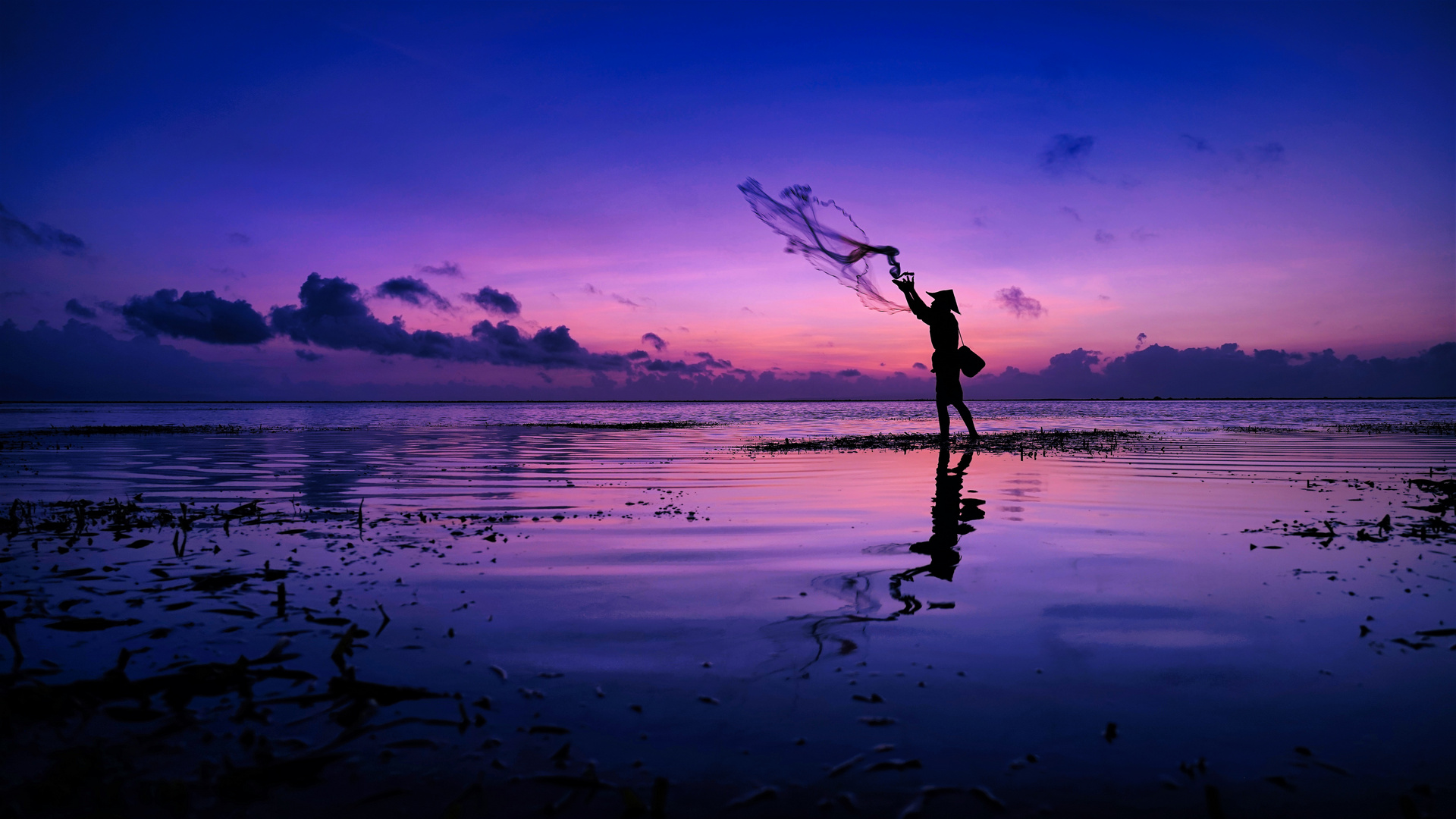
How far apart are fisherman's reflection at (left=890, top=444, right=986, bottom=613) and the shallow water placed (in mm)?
69

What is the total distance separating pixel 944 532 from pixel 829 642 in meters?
4.84

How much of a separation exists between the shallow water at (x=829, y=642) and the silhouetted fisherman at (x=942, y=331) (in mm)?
12270

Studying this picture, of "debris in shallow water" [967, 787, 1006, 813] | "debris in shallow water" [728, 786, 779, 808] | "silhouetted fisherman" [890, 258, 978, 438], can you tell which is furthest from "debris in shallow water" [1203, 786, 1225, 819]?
"silhouetted fisherman" [890, 258, 978, 438]

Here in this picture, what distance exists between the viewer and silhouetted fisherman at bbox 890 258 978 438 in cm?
2420

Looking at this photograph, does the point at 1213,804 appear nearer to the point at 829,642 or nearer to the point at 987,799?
the point at 987,799

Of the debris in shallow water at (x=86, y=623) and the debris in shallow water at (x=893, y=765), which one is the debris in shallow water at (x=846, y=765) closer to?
the debris in shallow water at (x=893, y=765)

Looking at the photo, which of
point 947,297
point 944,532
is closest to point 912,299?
point 947,297

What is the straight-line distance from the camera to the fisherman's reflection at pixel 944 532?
23.7 ft

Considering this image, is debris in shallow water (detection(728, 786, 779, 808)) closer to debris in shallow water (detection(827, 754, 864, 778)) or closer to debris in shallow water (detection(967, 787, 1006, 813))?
debris in shallow water (detection(827, 754, 864, 778))

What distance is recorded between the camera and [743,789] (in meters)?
3.47

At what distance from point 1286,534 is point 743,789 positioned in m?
9.63

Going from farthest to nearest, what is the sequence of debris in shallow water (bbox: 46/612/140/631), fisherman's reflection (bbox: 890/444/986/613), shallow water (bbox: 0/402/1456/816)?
1. fisherman's reflection (bbox: 890/444/986/613)
2. debris in shallow water (bbox: 46/612/140/631)
3. shallow water (bbox: 0/402/1456/816)

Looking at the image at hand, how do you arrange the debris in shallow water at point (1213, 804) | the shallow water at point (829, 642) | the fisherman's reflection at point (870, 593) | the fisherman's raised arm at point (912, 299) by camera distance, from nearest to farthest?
1. the debris in shallow water at point (1213, 804)
2. the shallow water at point (829, 642)
3. the fisherman's reflection at point (870, 593)
4. the fisherman's raised arm at point (912, 299)

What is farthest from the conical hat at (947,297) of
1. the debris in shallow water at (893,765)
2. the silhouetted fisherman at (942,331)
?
the debris in shallow water at (893,765)
